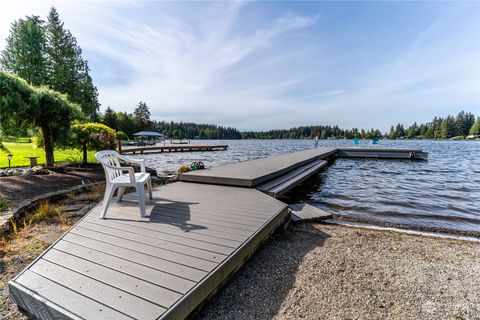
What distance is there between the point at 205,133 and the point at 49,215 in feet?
323

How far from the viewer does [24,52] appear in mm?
22141

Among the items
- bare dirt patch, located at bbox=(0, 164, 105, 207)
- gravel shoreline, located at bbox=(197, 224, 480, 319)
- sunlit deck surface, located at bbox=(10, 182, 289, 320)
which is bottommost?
gravel shoreline, located at bbox=(197, 224, 480, 319)

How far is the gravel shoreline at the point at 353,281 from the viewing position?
1889 mm

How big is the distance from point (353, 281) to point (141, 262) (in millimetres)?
2099

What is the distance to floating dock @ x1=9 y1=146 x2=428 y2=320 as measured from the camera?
1467 millimetres

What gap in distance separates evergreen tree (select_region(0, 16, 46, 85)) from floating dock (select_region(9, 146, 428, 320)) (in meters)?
28.1

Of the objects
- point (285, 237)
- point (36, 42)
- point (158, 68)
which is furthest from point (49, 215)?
point (36, 42)

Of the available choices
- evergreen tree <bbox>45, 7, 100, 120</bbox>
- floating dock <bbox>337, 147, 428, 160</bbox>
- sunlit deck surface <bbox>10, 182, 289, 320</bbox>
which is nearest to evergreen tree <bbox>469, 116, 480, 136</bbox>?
floating dock <bbox>337, 147, 428, 160</bbox>

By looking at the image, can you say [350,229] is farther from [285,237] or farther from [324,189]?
[324,189]

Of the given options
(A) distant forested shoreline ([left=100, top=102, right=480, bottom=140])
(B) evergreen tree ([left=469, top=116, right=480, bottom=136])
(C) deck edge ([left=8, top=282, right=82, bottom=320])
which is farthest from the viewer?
(B) evergreen tree ([left=469, top=116, right=480, bottom=136])

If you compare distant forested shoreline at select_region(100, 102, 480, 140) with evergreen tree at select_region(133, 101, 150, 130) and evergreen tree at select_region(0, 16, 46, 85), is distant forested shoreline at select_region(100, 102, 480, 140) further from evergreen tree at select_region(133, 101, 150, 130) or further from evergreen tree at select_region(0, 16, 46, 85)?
evergreen tree at select_region(0, 16, 46, 85)

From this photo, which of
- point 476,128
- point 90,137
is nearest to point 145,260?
point 90,137

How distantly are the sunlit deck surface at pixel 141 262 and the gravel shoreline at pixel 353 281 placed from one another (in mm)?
278

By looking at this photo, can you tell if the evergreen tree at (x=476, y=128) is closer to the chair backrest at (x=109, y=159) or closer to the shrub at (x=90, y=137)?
the shrub at (x=90, y=137)
